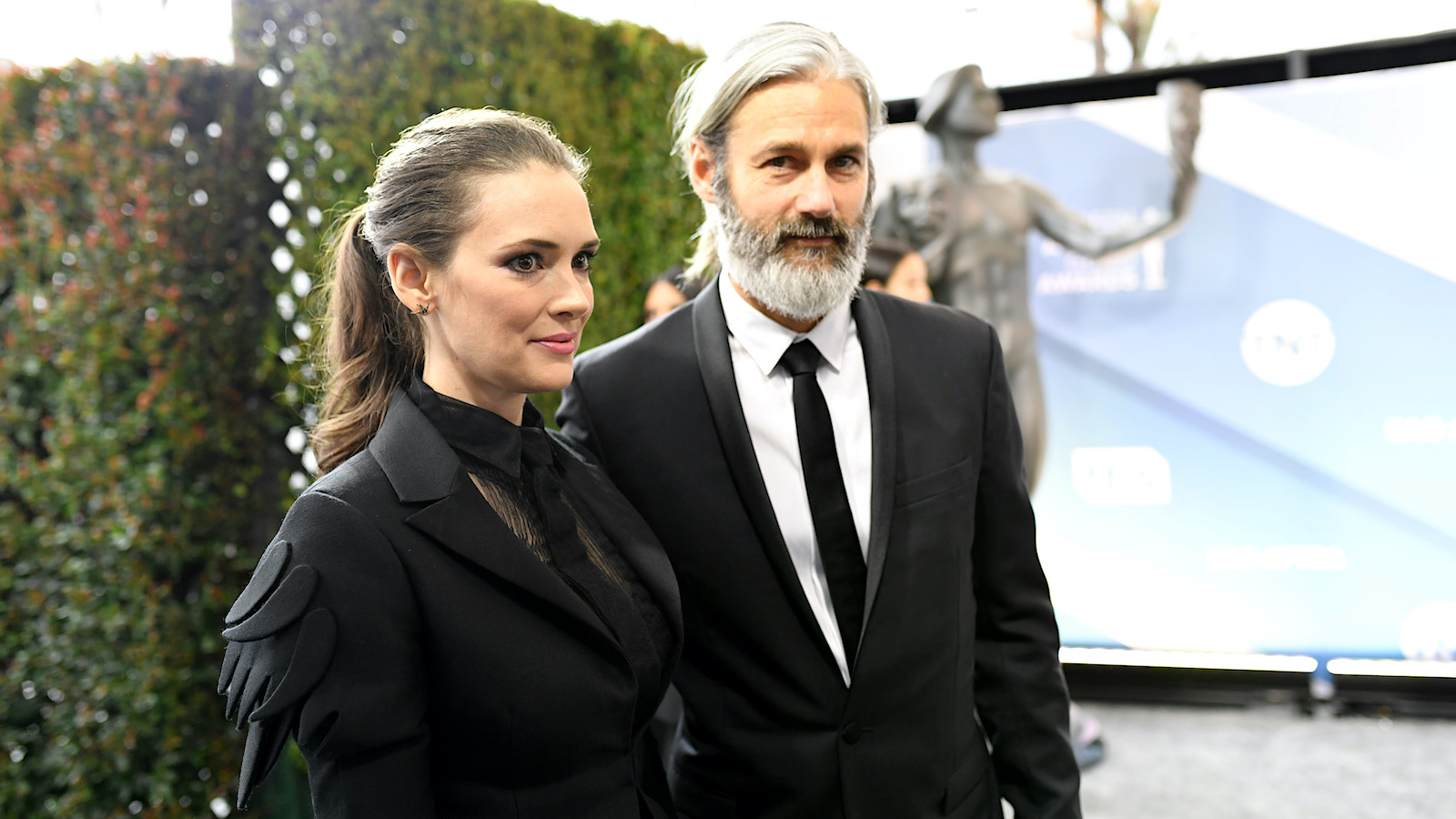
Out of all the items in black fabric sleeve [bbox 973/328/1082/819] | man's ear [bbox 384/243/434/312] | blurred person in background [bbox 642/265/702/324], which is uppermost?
man's ear [bbox 384/243/434/312]

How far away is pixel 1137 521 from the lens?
16.6ft

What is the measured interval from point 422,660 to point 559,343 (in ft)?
1.50

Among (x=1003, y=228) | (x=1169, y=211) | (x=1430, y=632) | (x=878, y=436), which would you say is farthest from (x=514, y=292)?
(x=1430, y=632)

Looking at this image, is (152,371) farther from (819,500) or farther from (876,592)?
(876,592)

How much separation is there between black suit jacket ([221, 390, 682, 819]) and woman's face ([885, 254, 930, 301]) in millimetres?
2857

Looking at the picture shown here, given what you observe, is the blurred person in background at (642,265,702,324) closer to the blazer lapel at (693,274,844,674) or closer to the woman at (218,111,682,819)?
the blazer lapel at (693,274,844,674)

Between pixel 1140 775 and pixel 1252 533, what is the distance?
53.6 inches

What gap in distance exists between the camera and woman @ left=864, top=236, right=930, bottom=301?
13.2 ft

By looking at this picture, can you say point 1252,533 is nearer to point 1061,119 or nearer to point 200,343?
point 1061,119

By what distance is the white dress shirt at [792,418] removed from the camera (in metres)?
1.73

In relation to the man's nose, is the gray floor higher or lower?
lower

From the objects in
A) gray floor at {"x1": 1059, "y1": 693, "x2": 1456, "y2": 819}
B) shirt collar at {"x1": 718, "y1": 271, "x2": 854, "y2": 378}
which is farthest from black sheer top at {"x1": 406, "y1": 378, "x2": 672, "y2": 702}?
gray floor at {"x1": 1059, "y1": 693, "x2": 1456, "y2": 819}

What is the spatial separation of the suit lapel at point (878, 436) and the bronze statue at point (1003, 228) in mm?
2889

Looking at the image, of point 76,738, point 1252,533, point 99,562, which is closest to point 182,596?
point 99,562
